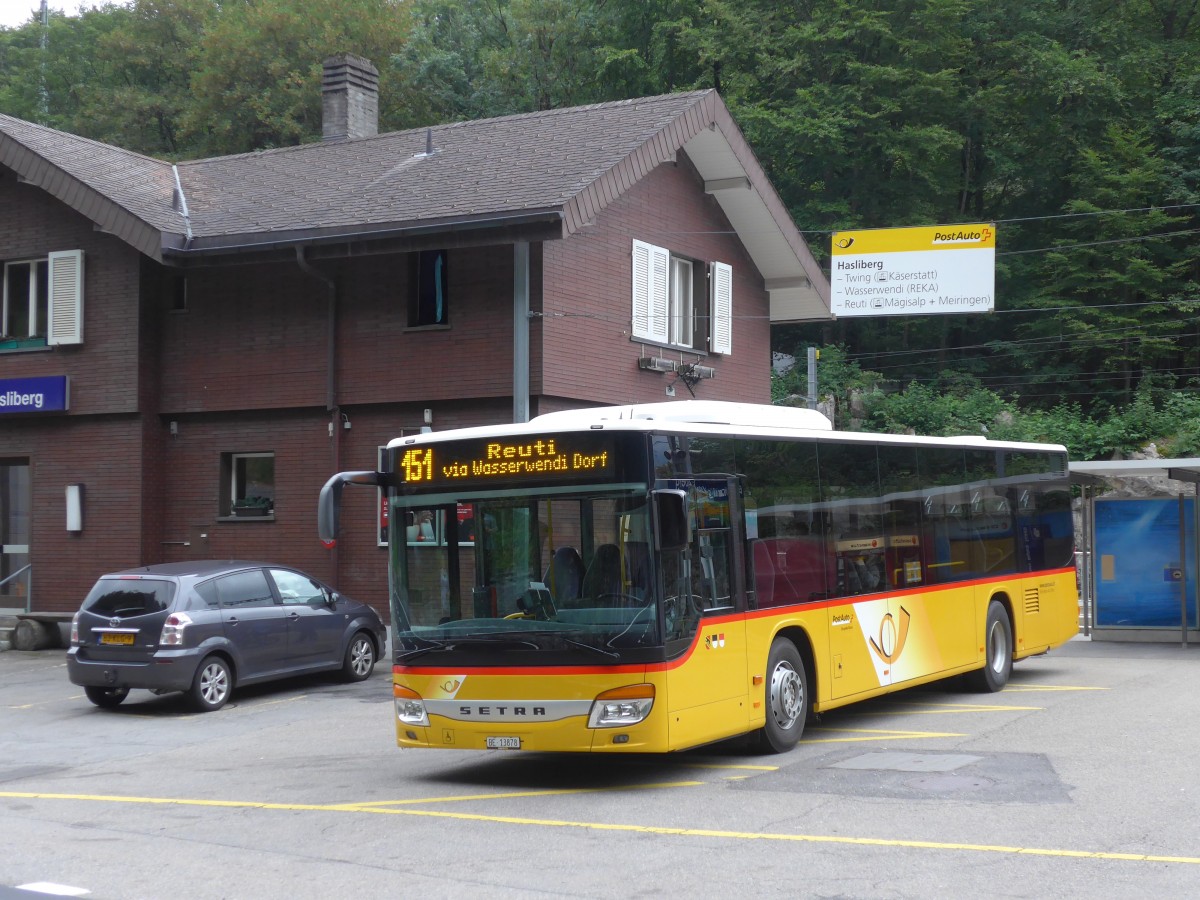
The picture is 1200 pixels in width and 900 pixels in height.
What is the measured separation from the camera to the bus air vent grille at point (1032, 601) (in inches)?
663

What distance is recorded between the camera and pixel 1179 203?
142 ft

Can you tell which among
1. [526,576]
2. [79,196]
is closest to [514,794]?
[526,576]

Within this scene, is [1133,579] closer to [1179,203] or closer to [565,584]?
[565,584]

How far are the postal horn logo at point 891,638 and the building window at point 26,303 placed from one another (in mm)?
15618

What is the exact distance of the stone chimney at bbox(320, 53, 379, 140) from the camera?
28.1 m

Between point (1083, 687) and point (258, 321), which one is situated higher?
point (258, 321)

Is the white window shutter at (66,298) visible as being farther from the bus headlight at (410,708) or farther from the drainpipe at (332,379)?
the bus headlight at (410,708)

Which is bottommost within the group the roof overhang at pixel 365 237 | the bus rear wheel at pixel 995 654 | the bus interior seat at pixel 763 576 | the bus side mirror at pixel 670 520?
the bus rear wheel at pixel 995 654

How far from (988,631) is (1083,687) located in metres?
1.24

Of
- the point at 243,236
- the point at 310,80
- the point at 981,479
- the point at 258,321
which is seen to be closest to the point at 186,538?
the point at 258,321

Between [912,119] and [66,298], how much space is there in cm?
3025

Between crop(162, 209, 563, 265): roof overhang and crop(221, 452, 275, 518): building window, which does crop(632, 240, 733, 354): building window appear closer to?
crop(162, 209, 563, 265): roof overhang

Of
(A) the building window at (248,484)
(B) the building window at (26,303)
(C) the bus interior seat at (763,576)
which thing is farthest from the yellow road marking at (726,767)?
(B) the building window at (26,303)

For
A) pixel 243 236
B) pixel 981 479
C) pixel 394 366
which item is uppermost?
pixel 243 236
